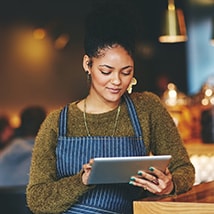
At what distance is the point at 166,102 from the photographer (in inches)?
190

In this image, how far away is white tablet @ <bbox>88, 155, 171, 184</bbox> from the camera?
7.08 ft

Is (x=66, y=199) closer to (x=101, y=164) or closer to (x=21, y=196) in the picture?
(x=101, y=164)

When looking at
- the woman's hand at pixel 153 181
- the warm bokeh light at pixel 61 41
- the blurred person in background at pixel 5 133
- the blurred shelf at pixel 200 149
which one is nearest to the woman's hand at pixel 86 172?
the woman's hand at pixel 153 181

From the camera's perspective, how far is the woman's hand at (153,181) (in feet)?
7.38

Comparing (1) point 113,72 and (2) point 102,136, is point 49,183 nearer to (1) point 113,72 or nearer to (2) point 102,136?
(2) point 102,136

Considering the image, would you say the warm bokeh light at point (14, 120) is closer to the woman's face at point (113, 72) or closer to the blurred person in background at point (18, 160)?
the blurred person in background at point (18, 160)

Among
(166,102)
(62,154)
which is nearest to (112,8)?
(62,154)

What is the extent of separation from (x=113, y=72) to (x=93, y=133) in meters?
0.24

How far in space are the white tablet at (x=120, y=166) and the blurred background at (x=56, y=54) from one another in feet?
18.3

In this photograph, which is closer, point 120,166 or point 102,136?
point 120,166

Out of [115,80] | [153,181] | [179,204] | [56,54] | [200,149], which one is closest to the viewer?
[179,204]

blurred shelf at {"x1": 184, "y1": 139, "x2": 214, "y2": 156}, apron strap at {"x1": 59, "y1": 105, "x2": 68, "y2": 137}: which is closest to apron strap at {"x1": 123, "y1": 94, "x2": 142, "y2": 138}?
apron strap at {"x1": 59, "y1": 105, "x2": 68, "y2": 137}

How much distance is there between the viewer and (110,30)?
2.50 meters

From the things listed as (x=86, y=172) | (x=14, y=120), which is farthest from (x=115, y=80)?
(x=14, y=120)
